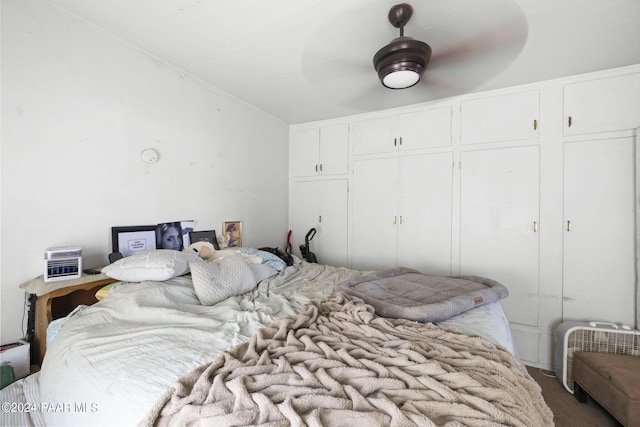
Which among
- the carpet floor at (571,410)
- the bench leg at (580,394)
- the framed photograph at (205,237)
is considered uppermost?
the framed photograph at (205,237)

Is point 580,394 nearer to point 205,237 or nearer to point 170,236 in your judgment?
point 205,237

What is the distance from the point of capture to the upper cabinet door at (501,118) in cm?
247

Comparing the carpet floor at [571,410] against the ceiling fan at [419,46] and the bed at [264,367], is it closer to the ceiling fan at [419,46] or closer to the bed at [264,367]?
the bed at [264,367]

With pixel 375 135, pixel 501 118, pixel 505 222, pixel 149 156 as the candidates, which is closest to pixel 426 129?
pixel 375 135

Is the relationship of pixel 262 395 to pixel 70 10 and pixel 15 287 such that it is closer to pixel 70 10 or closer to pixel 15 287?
pixel 15 287

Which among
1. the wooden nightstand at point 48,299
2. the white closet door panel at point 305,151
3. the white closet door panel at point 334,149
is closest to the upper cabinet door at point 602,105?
the white closet door panel at point 334,149

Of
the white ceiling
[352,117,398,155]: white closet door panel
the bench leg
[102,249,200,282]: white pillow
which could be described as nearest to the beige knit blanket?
[102,249,200,282]: white pillow

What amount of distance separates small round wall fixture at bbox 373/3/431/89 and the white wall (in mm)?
1738

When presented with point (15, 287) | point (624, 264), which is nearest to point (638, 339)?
point (624, 264)

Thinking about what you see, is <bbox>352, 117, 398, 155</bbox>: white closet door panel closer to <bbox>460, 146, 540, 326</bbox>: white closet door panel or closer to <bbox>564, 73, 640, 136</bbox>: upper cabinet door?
<bbox>460, 146, 540, 326</bbox>: white closet door panel

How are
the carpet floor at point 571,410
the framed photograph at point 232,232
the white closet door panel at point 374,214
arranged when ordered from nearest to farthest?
the carpet floor at point 571,410, the framed photograph at point 232,232, the white closet door panel at point 374,214

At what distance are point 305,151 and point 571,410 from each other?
3539 millimetres

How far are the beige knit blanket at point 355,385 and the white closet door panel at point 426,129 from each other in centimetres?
226

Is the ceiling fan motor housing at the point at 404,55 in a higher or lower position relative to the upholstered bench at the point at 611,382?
higher
